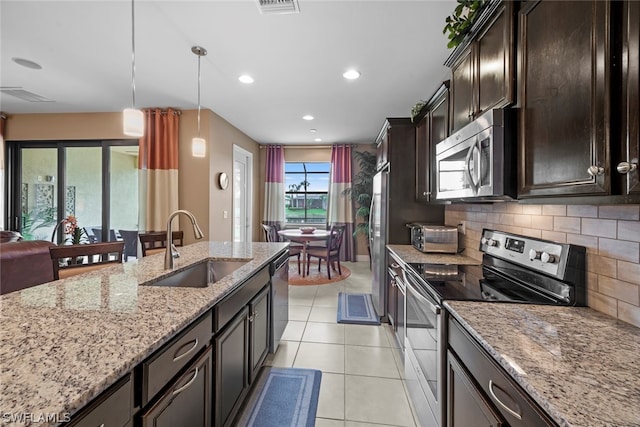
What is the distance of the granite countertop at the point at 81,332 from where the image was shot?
0.59 metres

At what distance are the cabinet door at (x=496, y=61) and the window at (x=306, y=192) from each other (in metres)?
5.22

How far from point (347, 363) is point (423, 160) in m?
2.03

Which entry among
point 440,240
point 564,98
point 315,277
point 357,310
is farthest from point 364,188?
point 564,98

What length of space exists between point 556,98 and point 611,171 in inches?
14.1

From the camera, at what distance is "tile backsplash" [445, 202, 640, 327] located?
1001 mm

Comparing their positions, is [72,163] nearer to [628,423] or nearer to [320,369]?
Answer: [320,369]

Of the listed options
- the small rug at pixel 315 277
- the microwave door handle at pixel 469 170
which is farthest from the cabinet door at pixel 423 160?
the small rug at pixel 315 277

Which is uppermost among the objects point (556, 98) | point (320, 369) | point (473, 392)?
point (556, 98)

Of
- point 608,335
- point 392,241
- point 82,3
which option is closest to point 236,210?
point 392,241

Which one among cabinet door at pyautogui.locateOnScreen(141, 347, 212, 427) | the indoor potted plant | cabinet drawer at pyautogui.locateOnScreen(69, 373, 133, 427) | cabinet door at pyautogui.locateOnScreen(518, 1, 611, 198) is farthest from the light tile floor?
the indoor potted plant

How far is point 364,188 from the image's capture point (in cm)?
599

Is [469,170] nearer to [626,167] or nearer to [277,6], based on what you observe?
[626,167]

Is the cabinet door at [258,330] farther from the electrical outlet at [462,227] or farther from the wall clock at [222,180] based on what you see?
the wall clock at [222,180]

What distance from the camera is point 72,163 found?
173 inches
